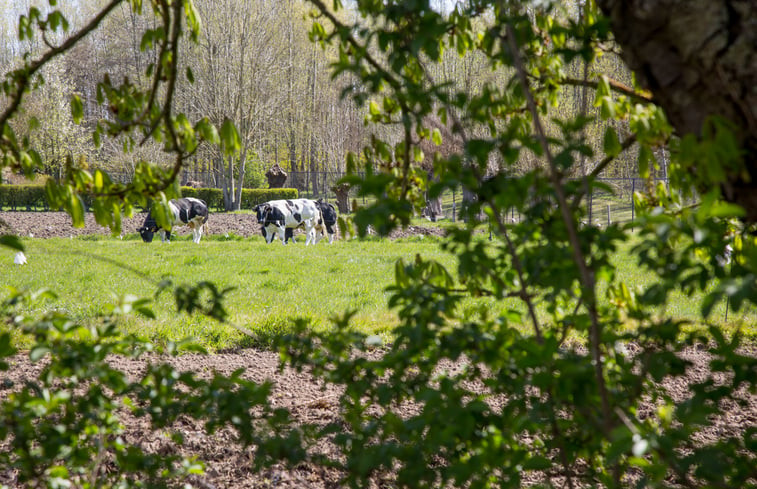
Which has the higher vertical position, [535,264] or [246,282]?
[535,264]

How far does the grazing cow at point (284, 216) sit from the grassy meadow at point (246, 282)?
6.82ft

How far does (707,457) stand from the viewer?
122 centimetres

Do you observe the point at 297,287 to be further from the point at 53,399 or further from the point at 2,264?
the point at 53,399

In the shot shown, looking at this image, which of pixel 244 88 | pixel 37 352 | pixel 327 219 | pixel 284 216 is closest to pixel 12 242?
pixel 37 352

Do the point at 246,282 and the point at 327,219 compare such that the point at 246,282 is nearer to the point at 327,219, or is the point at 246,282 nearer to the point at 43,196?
the point at 327,219

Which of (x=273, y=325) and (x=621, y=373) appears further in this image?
(x=273, y=325)

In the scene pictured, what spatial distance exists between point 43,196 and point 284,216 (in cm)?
1518

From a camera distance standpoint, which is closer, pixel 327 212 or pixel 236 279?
pixel 236 279

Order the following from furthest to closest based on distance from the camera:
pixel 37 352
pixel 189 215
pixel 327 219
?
pixel 327 219, pixel 189 215, pixel 37 352

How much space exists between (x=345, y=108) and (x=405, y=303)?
28684 millimetres

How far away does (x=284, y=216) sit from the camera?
52.4 ft

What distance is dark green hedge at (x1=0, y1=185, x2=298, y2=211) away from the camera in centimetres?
2656

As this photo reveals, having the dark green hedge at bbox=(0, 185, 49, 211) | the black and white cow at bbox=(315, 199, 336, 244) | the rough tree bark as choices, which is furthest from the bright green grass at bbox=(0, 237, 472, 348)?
the dark green hedge at bbox=(0, 185, 49, 211)

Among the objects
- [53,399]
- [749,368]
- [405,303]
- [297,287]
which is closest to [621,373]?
[749,368]
